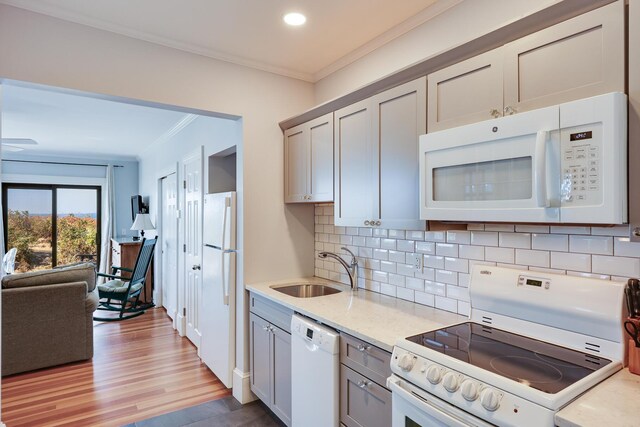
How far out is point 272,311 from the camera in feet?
8.25

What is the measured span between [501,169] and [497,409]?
34.8 inches

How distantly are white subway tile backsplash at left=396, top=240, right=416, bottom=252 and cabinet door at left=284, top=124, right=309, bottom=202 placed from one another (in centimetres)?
80

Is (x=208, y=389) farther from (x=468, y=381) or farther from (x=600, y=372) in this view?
(x=600, y=372)

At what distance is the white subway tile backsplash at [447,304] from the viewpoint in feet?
6.69

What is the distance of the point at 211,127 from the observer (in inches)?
140

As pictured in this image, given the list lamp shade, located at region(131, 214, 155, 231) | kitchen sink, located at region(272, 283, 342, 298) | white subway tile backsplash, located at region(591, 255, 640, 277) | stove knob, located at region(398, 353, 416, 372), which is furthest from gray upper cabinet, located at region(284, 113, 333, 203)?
lamp shade, located at region(131, 214, 155, 231)

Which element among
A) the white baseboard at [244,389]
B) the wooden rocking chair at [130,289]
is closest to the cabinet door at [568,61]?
the white baseboard at [244,389]

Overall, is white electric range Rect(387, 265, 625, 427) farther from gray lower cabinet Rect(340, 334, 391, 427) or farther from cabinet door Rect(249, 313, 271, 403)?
cabinet door Rect(249, 313, 271, 403)

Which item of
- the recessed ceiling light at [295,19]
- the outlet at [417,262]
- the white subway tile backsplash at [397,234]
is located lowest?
the outlet at [417,262]

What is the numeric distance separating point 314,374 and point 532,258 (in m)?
1.26

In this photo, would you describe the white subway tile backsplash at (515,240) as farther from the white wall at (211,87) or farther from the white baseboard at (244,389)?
the white baseboard at (244,389)

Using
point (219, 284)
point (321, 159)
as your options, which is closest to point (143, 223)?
point (219, 284)

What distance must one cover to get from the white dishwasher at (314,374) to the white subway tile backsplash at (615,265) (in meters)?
1.19

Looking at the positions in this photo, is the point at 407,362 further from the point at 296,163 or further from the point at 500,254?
the point at 296,163
